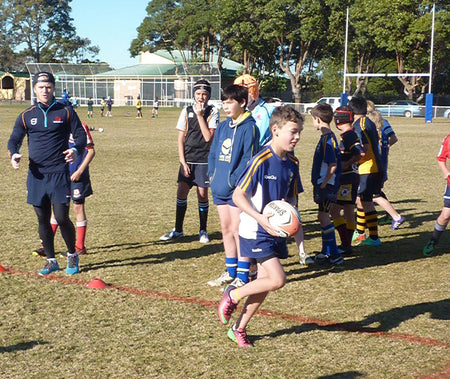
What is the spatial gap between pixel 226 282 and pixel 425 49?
170ft

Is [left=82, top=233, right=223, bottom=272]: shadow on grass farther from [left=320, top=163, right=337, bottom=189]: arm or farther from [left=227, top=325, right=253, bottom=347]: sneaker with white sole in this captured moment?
[left=227, top=325, right=253, bottom=347]: sneaker with white sole

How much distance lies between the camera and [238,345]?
491cm

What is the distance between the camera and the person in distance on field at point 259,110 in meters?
6.71

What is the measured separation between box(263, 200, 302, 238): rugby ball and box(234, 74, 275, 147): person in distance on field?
211cm

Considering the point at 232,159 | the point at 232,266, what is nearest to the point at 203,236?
the point at 232,266

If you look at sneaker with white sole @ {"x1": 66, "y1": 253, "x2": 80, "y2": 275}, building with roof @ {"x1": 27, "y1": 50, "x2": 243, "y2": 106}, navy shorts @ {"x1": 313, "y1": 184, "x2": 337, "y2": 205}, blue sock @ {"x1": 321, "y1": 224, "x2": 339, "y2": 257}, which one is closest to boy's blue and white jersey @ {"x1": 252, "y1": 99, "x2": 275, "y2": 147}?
navy shorts @ {"x1": 313, "y1": 184, "x2": 337, "y2": 205}

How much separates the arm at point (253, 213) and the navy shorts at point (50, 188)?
2654 millimetres

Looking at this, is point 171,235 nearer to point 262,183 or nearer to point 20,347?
point 20,347

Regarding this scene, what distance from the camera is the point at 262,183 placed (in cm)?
472

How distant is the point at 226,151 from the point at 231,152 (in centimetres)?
8

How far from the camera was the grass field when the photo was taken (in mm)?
4586

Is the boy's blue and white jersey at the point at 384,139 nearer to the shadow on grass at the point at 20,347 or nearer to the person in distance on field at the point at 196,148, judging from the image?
the person in distance on field at the point at 196,148

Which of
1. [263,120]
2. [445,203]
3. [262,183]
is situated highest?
[263,120]

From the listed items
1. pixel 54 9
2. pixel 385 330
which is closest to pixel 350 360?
pixel 385 330
